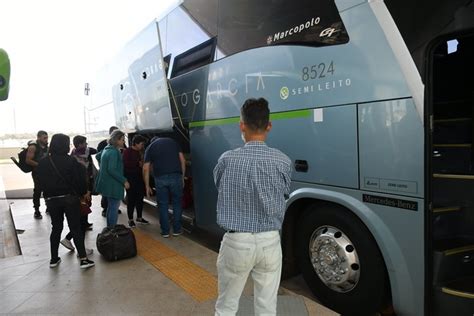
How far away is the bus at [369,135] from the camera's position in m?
2.63

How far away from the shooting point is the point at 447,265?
8.99 feet

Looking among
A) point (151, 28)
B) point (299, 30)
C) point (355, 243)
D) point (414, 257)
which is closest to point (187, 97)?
point (151, 28)

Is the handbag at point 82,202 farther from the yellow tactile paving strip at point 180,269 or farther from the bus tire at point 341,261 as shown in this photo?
the bus tire at point 341,261

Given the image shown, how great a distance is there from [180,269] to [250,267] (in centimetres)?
232

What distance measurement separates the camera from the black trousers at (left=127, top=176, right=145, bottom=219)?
689 centimetres

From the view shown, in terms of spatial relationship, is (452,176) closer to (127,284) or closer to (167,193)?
(127,284)

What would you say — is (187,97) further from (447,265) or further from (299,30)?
(447,265)

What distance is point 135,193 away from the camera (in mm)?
6984

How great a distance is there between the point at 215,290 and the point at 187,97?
111 inches

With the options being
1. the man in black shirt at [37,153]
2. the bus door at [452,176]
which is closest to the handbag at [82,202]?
the man in black shirt at [37,153]

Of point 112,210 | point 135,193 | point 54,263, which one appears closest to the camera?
point 54,263

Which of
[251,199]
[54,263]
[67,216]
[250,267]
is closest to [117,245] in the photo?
[67,216]

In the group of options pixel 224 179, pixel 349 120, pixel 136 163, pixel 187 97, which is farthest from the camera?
pixel 136 163

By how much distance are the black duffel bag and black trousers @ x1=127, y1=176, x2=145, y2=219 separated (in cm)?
199
